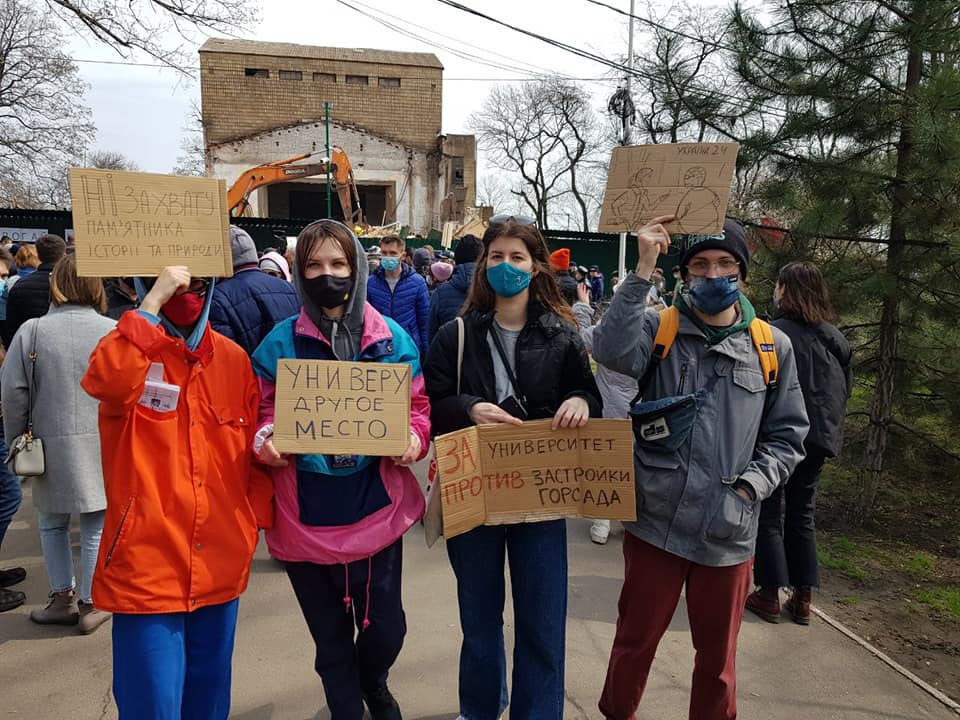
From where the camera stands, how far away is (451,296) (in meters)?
4.90

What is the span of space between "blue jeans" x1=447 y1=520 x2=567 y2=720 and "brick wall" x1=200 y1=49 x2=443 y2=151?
36083 mm

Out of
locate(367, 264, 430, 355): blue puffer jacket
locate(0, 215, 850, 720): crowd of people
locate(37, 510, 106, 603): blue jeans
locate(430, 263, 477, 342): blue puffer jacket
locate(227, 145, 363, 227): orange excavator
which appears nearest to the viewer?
locate(0, 215, 850, 720): crowd of people

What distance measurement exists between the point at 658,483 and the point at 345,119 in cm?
3766

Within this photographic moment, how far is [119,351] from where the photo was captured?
1.91 metres

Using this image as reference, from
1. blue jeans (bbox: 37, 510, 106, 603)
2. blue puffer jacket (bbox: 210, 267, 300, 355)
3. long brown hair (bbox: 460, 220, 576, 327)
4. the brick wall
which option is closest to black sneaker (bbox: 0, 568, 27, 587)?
blue jeans (bbox: 37, 510, 106, 603)

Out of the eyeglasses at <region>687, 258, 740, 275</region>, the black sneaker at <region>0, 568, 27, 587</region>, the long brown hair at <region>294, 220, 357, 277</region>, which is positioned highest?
the long brown hair at <region>294, 220, 357, 277</region>

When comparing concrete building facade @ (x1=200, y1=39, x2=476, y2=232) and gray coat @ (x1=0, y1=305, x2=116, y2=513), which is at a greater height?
concrete building facade @ (x1=200, y1=39, x2=476, y2=232)

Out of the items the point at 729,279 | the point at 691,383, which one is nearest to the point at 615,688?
the point at 691,383

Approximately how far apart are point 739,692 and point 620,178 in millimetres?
2454

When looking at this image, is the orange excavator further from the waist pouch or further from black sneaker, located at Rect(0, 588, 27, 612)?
the waist pouch

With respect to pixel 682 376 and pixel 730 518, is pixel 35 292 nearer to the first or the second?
pixel 682 376

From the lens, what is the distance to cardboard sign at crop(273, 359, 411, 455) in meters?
2.14

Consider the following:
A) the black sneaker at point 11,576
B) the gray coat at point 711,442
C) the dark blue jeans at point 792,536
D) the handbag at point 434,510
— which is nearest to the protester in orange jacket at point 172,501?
the handbag at point 434,510

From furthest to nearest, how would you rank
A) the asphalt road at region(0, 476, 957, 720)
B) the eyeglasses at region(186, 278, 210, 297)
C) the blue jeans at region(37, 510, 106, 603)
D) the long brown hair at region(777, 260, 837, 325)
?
the long brown hair at region(777, 260, 837, 325)
the blue jeans at region(37, 510, 106, 603)
the asphalt road at region(0, 476, 957, 720)
the eyeglasses at region(186, 278, 210, 297)
